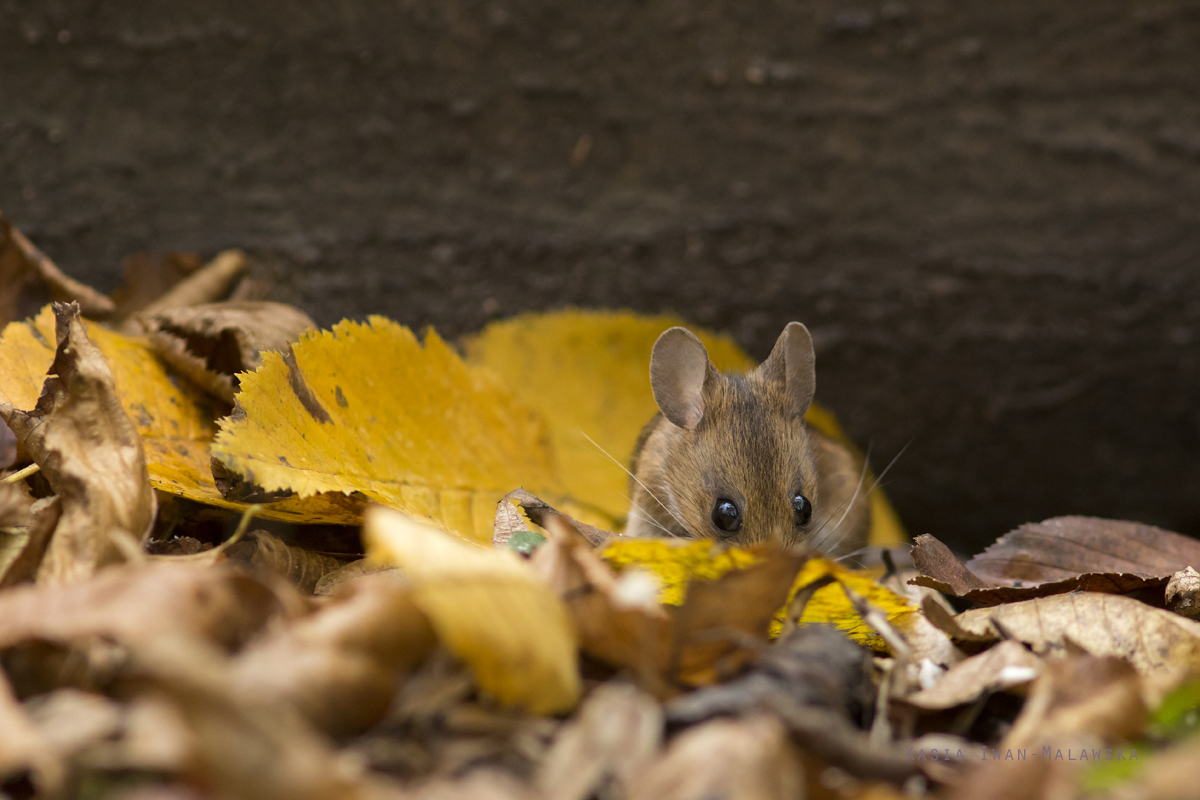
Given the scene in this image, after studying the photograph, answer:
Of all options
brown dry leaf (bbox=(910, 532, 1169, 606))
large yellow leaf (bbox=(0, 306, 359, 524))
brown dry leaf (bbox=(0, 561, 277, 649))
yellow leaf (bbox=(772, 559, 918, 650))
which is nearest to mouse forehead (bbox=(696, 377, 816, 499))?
brown dry leaf (bbox=(910, 532, 1169, 606))

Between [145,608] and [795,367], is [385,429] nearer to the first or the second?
[145,608]

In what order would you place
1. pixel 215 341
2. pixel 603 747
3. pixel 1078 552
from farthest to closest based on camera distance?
pixel 215 341 → pixel 1078 552 → pixel 603 747

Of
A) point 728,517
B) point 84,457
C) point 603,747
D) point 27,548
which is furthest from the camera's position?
point 728,517

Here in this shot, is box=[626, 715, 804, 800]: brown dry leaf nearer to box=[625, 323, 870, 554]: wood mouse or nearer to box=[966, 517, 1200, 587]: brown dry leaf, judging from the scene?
box=[966, 517, 1200, 587]: brown dry leaf

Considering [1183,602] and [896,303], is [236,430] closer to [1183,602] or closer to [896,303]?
[1183,602]

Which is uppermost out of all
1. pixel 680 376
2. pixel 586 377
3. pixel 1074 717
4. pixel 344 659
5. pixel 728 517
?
pixel 344 659

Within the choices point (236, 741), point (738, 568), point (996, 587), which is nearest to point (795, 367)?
point (996, 587)

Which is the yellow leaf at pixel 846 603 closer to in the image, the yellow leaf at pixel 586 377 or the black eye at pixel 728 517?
the black eye at pixel 728 517
